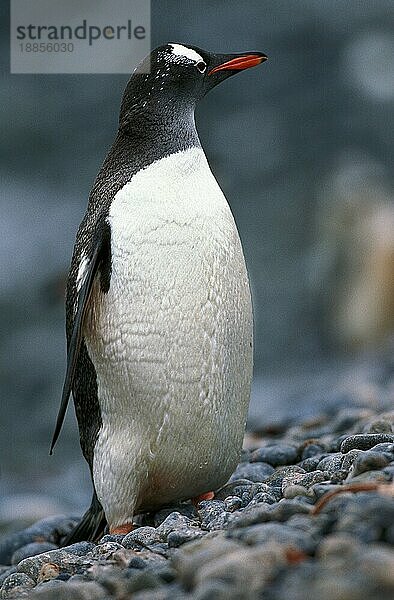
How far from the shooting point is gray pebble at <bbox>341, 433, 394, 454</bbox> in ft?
13.1

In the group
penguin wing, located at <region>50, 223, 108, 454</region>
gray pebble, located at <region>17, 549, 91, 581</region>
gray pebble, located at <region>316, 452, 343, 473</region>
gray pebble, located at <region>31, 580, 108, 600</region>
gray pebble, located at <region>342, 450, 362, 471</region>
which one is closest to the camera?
gray pebble, located at <region>31, 580, 108, 600</region>

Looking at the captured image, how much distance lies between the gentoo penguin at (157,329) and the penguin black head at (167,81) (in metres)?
0.08

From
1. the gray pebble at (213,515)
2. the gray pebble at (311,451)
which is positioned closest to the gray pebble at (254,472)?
the gray pebble at (311,451)

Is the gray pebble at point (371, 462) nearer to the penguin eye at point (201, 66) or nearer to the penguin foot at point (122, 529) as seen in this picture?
the penguin foot at point (122, 529)

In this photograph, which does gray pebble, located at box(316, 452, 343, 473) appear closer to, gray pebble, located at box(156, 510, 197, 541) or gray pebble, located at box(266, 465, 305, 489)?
gray pebble, located at box(266, 465, 305, 489)

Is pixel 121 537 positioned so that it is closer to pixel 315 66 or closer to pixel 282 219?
pixel 282 219

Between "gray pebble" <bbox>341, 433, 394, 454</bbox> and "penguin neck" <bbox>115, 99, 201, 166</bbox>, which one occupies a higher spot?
"penguin neck" <bbox>115, 99, 201, 166</bbox>

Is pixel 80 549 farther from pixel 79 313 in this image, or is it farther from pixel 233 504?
pixel 79 313

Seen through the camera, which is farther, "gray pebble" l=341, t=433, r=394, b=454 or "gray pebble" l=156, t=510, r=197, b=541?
"gray pebble" l=341, t=433, r=394, b=454

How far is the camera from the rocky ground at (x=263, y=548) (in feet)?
7.53

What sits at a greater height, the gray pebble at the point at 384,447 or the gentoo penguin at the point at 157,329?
the gentoo penguin at the point at 157,329

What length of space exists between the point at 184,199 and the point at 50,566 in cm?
150

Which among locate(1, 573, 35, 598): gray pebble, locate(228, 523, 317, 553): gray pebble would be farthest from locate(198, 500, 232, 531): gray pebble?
locate(1, 573, 35, 598): gray pebble

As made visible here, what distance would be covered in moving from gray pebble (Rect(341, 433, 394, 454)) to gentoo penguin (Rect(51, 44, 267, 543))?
0.49 metres
